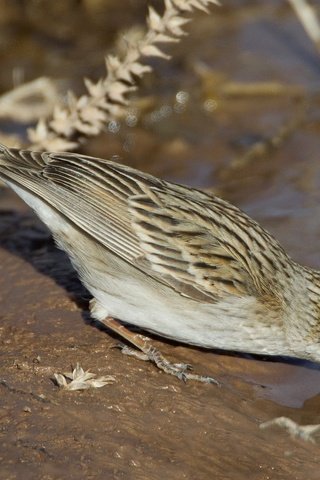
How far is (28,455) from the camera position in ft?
15.4

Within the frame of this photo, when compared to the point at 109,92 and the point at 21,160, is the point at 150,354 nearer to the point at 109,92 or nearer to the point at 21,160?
the point at 21,160

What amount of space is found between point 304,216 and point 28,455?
4.18m

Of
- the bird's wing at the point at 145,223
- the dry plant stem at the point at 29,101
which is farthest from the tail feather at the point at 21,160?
the dry plant stem at the point at 29,101

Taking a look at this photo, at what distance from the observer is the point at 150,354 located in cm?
596

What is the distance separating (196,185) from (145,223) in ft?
11.1

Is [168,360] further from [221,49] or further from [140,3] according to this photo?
[140,3]

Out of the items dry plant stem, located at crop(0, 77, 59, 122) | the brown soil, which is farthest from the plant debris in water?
dry plant stem, located at crop(0, 77, 59, 122)

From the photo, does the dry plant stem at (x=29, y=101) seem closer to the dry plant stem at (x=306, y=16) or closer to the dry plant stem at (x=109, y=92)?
the dry plant stem at (x=109, y=92)

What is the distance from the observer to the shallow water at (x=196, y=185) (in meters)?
4.99

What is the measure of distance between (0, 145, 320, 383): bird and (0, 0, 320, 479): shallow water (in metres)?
0.24

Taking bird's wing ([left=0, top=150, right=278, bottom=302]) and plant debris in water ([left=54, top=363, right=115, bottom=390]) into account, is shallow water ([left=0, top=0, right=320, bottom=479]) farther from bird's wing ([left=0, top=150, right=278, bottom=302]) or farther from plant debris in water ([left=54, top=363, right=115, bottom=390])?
bird's wing ([left=0, top=150, right=278, bottom=302])

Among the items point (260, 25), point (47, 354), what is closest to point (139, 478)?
point (47, 354)

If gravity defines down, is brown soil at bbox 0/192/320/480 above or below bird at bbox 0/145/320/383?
below

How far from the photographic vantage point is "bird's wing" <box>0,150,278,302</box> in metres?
6.02
